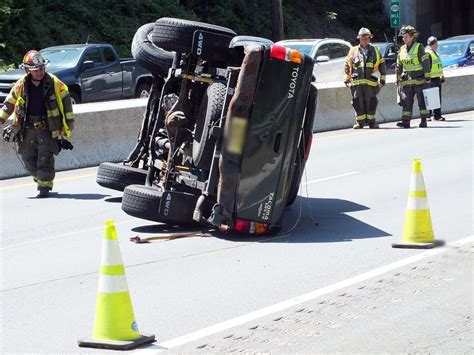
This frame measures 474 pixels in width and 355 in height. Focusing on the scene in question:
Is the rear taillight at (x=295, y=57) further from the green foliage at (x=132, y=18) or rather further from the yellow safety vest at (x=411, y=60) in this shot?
the green foliage at (x=132, y=18)

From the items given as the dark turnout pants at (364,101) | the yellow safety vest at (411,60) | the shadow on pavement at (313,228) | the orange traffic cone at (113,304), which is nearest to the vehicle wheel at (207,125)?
the shadow on pavement at (313,228)

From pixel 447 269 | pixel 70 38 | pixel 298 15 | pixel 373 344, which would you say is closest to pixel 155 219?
pixel 447 269

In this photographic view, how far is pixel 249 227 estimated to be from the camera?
10.1 metres

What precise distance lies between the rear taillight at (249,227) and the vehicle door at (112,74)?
1700 cm

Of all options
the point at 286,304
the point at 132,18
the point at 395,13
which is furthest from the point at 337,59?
the point at 286,304

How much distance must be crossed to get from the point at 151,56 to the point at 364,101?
9.90m

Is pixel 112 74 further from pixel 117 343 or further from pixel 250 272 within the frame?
pixel 117 343

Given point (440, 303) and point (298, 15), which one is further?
point (298, 15)

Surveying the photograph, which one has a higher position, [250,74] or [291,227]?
[250,74]

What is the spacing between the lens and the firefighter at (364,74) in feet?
68.3

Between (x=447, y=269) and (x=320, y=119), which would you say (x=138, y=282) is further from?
(x=320, y=119)

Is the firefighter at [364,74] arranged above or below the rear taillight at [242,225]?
above

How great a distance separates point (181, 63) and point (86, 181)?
419 centimetres

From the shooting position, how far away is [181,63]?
11195mm
